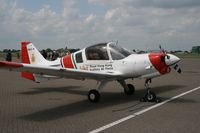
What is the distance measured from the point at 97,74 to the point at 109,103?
3.37 ft

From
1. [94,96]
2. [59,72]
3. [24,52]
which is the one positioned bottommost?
[94,96]

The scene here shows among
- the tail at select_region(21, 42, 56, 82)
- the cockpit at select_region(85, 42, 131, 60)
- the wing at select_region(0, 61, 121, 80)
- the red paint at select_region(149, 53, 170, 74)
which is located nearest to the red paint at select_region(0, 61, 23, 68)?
the wing at select_region(0, 61, 121, 80)

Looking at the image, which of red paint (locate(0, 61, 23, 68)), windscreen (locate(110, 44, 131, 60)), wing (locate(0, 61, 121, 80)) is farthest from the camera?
windscreen (locate(110, 44, 131, 60))

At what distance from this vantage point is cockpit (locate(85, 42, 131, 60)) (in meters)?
9.38

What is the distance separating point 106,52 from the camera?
948 centimetres

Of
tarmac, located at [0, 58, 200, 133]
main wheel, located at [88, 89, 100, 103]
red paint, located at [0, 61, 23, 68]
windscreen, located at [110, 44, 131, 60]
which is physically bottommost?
tarmac, located at [0, 58, 200, 133]

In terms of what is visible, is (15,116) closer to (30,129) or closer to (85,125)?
(30,129)

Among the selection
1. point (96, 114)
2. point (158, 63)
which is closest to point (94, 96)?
Answer: point (96, 114)

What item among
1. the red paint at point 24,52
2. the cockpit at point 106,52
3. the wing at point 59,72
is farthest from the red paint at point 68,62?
the red paint at point 24,52

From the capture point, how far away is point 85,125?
6297 millimetres

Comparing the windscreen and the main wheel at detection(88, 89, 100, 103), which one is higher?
the windscreen

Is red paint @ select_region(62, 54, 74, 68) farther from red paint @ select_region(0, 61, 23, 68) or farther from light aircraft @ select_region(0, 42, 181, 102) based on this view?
red paint @ select_region(0, 61, 23, 68)

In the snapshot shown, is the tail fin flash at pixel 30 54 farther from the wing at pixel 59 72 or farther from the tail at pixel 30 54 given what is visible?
the wing at pixel 59 72

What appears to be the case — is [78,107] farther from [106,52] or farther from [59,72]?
[106,52]
